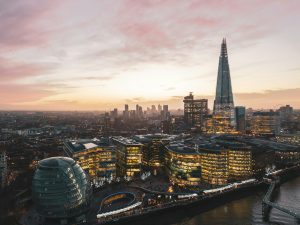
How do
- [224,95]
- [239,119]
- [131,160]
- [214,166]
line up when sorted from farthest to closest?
1. [239,119]
2. [224,95]
3. [131,160]
4. [214,166]

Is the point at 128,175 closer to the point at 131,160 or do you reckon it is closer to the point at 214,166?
the point at 131,160

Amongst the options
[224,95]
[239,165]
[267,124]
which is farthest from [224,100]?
[239,165]

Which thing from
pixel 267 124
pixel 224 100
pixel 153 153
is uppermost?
pixel 224 100

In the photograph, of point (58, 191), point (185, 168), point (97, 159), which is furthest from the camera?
point (97, 159)

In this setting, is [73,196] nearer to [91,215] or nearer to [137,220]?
[91,215]

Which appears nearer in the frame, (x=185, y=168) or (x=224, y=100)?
(x=185, y=168)

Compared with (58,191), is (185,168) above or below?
below

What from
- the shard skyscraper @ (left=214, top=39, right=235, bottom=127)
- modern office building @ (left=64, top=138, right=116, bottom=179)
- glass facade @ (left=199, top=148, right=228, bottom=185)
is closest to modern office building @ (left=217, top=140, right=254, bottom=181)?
glass facade @ (left=199, top=148, right=228, bottom=185)
